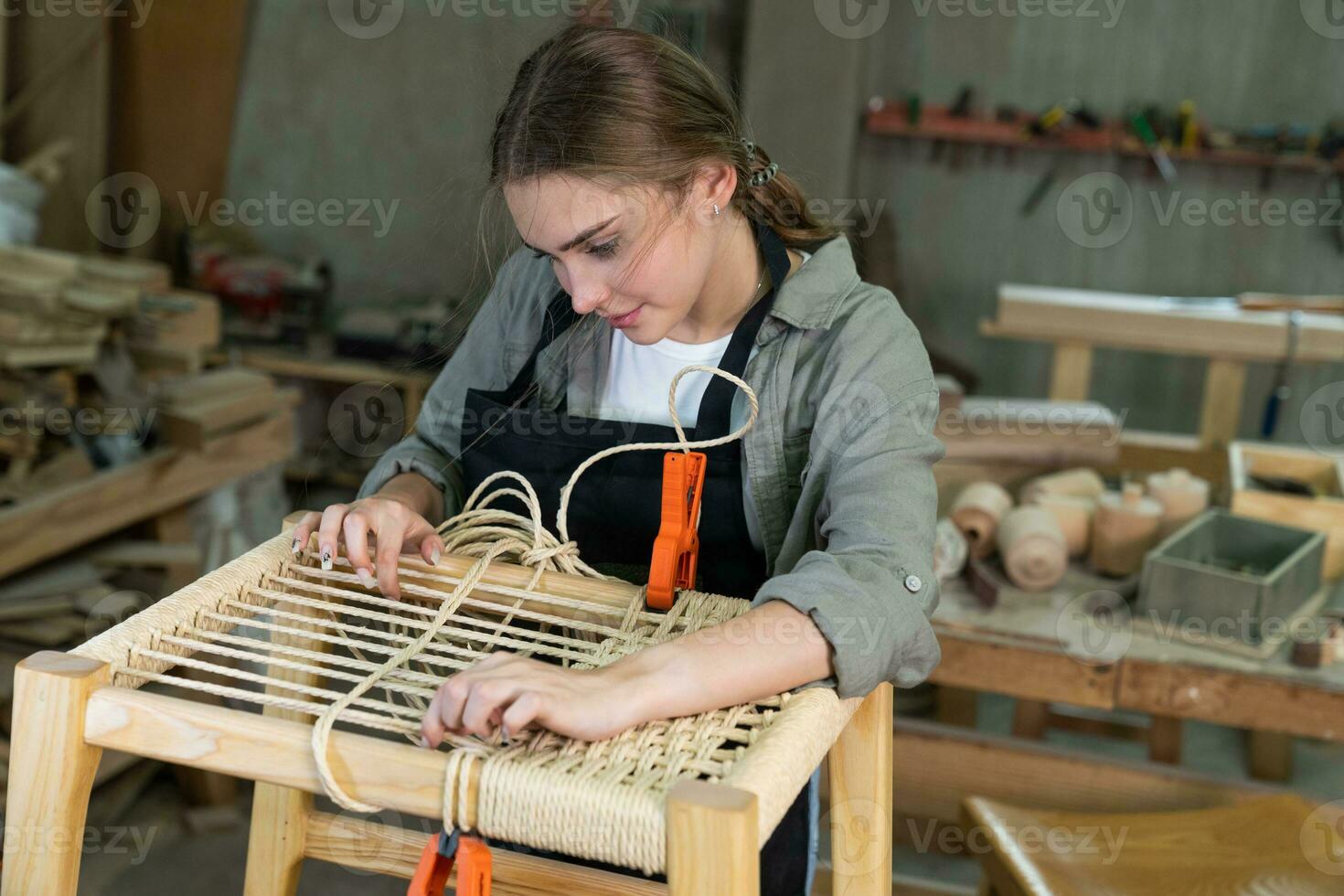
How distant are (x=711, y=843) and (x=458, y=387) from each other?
779mm

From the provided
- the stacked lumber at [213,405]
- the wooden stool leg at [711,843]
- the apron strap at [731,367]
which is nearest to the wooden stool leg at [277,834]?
the apron strap at [731,367]

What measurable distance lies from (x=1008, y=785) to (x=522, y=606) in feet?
3.61

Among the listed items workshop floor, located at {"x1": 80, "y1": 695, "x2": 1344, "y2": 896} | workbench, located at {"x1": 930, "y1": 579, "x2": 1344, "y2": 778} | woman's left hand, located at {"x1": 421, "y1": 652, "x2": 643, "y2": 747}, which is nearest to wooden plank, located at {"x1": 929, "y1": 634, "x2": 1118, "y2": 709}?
workbench, located at {"x1": 930, "y1": 579, "x2": 1344, "y2": 778}

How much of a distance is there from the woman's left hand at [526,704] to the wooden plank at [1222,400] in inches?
92.9

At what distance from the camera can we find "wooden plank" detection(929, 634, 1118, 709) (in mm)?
1764

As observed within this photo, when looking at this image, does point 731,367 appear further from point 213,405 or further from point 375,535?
point 213,405

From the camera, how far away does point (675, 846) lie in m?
Result: 0.76

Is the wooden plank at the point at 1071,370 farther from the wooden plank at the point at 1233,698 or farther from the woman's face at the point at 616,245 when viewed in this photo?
the woman's face at the point at 616,245

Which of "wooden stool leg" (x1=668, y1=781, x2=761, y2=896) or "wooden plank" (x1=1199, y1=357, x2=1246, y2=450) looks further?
"wooden plank" (x1=1199, y1=357, x2=1246, y2=450)

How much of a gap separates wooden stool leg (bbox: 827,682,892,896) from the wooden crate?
3.88 feet

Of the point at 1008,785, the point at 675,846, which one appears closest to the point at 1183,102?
the point at 1008,785

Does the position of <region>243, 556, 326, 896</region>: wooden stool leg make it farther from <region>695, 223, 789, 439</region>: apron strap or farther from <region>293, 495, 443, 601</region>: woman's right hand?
<region>695, 223, 789, 439</region>: apron strap

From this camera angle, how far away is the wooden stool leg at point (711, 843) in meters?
0.75

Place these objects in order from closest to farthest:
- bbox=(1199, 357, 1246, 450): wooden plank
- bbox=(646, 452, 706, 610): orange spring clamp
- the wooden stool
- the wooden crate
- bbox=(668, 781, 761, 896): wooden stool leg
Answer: bbox=(668, 781, 761, 896): wooden stool leg, bbox=(646, 452, 706, 610): orange spring clamp, the wooden stool, the wooden crate, bbox=(1199, 357, 1246, 450): wooden plank
